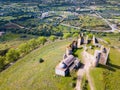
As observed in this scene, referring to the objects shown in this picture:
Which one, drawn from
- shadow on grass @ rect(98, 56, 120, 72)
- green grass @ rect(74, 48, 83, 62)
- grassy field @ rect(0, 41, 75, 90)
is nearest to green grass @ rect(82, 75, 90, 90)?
grassy field @ rect(0, 41, 75, 90)

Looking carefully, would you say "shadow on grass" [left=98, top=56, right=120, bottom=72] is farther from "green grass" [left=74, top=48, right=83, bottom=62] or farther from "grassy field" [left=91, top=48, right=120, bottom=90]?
"green grass" [left=74, top=48, right=83, bottom=62]

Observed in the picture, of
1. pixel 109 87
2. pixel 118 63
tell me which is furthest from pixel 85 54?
pixel 109 87

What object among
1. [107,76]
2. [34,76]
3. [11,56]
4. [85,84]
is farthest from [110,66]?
[11,56]

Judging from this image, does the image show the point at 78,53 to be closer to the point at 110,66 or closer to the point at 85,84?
the point at 110,66

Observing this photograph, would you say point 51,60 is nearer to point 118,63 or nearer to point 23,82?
point 23,82

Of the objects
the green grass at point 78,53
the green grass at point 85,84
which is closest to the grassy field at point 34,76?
the green grass at point 85,84

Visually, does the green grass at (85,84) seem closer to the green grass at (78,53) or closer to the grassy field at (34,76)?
the grassy field at (34,76)
